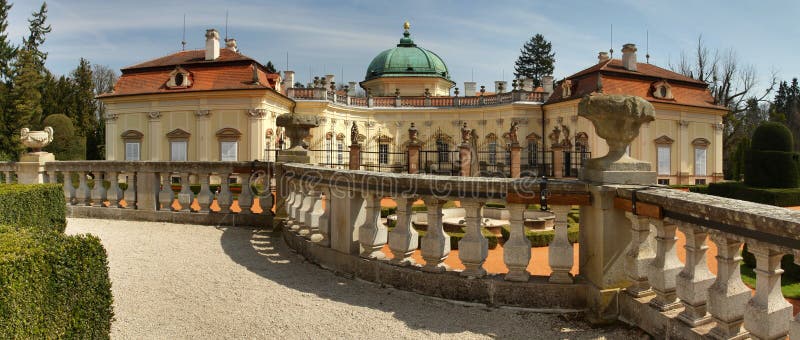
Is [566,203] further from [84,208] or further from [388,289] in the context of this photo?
[84,208]

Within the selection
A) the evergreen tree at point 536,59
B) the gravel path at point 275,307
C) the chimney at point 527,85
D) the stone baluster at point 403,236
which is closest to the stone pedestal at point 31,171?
the gravel path at point 275,307

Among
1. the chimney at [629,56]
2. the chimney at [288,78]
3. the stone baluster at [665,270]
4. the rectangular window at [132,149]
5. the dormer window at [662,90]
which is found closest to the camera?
the stone baluster at [665,270]

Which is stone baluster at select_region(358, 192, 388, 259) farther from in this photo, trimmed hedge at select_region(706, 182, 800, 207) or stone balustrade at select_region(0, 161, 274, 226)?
trimmed hedge at select_region(706, 182, 800, 207)

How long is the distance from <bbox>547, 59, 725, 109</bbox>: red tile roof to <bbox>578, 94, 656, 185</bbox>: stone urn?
2537 cm

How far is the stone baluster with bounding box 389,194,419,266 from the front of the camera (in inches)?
175

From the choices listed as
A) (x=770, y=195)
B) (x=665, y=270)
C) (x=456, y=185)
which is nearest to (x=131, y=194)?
(x=456, y=185)

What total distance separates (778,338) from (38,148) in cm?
1223

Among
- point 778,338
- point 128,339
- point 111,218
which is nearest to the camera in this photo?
point 778,338

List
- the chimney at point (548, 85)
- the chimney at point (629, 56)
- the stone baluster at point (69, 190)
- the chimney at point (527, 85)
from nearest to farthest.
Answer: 1. the stone baluster at point (69, 190)
2. the chimney at point (629, 56)
3. the chimney at point (548, 85)
4. the chimney at point (527, 85)

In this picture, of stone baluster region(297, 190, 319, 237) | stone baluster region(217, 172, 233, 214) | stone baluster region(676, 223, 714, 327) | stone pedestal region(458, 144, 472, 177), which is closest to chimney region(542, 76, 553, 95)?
stone pedestal region(458, 144, 472, 177)

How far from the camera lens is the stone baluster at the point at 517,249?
393 centimetres

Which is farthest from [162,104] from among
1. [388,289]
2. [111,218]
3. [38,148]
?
[388,289]

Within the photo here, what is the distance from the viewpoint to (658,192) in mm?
3295

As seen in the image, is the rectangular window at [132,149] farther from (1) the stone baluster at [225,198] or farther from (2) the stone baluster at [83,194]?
(1) the stone baluster at [225,198]
